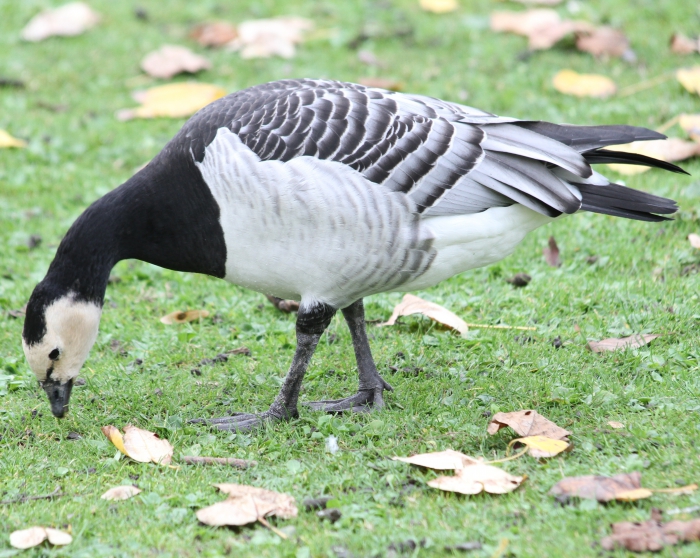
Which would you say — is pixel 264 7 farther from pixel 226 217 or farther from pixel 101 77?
pixel 226 217

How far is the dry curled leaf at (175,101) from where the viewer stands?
330 inches

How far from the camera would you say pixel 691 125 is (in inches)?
277

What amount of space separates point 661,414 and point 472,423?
3.00 feet

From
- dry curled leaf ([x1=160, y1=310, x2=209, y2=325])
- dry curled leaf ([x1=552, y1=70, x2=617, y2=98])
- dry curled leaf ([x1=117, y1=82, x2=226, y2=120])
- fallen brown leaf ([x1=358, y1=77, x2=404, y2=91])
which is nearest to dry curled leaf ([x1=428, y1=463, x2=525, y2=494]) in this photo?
dry curled leaf ([x1=160, y1=310, x2=209, y2=325])

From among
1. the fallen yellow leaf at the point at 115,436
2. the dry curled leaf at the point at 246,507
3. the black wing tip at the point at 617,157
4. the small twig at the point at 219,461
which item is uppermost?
the black wing tip at the point at 617,157

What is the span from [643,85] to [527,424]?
16.6 ft

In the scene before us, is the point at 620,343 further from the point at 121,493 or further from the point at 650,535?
the point at 121,493

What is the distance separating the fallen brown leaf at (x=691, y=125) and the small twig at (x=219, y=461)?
15.3 feet

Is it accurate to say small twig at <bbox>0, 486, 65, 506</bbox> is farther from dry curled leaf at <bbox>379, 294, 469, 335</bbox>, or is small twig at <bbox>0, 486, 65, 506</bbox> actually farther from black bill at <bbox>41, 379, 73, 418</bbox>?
dry curled leaf at <bbox>379, 294, 469, 335</bbox>

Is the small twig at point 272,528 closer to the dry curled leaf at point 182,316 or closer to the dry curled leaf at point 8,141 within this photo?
the dry curled leaf at point 182,316

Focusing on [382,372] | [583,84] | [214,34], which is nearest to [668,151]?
[583,84]

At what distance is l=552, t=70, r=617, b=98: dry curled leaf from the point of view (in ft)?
26.7

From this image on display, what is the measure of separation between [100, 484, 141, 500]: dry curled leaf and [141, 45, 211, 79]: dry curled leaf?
6.02 meters

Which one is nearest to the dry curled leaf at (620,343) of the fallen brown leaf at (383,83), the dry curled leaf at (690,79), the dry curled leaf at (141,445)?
the dry curled leaf at (141,445)
